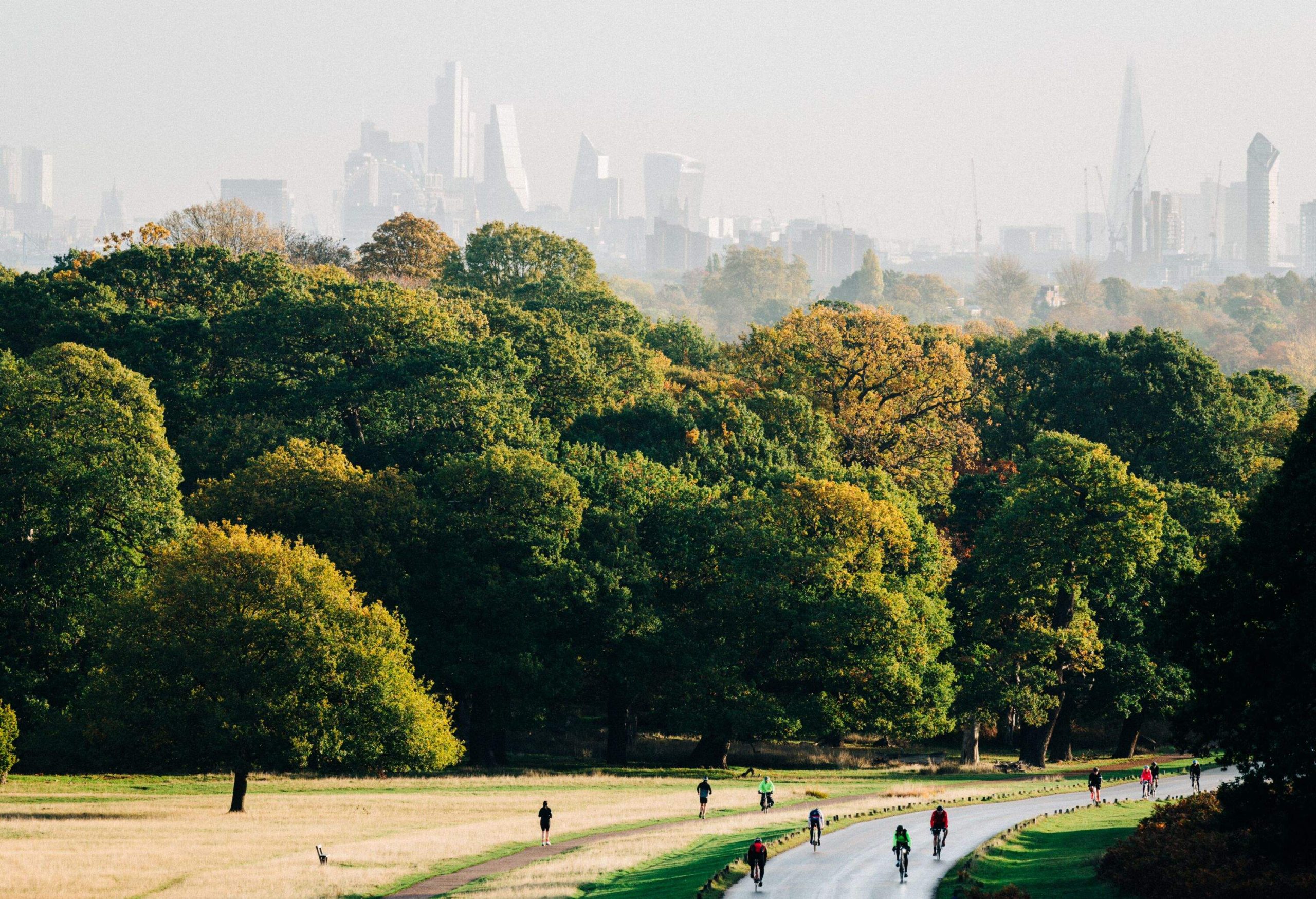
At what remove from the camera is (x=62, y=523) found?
6881 centimetres

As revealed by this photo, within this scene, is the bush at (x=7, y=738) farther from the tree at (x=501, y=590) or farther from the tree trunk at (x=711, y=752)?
the tree trunk at (x=711, y=752)

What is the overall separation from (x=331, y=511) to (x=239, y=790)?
1925cm

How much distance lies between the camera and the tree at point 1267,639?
37469 mm

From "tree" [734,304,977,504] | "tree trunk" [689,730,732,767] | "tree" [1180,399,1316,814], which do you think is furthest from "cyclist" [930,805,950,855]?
"tree" [734,304,977,504]

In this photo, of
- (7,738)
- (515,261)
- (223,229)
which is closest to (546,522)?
(7,738)

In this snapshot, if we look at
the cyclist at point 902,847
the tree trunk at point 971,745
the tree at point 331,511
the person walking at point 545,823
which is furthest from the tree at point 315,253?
the cyclist at point 902,847

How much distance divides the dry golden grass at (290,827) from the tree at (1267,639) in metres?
23.6

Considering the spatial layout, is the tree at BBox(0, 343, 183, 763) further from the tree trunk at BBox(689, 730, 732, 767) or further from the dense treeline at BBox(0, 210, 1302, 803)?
the tree trunk at BBox(689, 730, 732, 767)

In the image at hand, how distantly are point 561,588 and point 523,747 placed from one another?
14.3m

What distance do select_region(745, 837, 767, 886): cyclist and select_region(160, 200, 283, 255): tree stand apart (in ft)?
388

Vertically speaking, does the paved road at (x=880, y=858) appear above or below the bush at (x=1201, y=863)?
below

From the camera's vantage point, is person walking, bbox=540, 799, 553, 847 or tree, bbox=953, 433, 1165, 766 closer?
person walking, bbox=540, 799, 553, 847

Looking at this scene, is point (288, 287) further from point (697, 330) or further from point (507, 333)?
point (697, 330)

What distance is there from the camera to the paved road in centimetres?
4066
